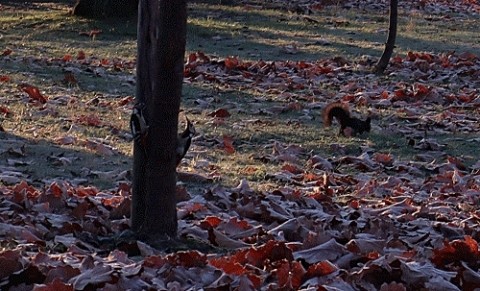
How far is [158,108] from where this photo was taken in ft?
15.8

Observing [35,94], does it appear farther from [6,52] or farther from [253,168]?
[6,52]

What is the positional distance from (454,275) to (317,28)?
14.9 m

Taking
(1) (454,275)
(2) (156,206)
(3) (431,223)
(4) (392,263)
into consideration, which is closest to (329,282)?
(4) (392,263)

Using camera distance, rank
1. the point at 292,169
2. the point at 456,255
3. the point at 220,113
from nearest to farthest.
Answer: the point at 456,255
the point at 292,169
the point at 220,113

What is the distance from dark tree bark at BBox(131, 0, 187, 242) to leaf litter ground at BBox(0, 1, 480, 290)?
198 mm

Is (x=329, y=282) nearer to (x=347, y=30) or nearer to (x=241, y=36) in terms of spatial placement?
(x=241, y=36)

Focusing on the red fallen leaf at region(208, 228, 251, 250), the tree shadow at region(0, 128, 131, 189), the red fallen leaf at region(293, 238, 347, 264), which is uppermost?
the red fallen leaf at region(293, 238, 347, 264)

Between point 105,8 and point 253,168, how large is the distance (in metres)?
10.9

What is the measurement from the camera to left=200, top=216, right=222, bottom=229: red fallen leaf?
5.33 m

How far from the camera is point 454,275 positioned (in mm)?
4406

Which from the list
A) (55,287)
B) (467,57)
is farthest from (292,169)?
(467,57)

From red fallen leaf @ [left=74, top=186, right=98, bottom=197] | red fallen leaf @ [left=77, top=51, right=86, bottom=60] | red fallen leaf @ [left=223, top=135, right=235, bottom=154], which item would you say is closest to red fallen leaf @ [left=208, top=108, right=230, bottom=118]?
red fallen leaf @ [left=223, top=135, right=235, bottom=154]

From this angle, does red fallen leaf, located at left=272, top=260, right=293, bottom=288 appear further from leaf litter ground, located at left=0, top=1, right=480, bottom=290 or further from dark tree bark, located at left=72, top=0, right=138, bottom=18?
dark tree bark, located at left=72, top=0, right=138, bottom=18

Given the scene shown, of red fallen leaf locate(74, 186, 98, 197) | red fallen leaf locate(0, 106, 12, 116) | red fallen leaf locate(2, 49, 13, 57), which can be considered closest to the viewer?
red fallen leaf locate(74, 186, 98, 197)
